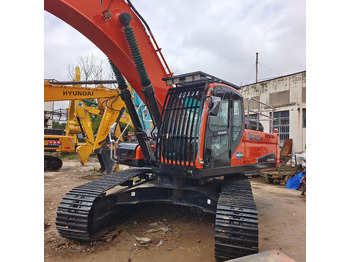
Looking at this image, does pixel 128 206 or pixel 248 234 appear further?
pixel 128 206

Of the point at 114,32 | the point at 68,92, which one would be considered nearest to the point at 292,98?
the point at 68,92

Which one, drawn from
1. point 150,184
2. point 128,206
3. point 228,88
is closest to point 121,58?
point 228,88

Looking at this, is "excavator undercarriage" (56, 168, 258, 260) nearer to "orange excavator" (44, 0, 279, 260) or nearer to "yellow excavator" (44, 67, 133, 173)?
"orange excavator" (44, 0, 279, 260)

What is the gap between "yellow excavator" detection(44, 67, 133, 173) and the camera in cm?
755

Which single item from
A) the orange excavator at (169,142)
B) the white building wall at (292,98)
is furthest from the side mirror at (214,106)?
the white building wall at (292,98)

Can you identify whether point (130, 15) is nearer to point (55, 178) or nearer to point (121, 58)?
point (121, 58)

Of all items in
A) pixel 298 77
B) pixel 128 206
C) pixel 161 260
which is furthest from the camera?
pixel 298 77

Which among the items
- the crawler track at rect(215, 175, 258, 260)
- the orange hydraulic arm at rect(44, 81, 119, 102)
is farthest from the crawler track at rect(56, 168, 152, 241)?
the orange hydraulic arm at rect(44, 81, 119, 102)

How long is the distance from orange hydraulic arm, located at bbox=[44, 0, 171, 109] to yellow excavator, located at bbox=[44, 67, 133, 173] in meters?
2.67

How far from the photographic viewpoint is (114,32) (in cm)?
325

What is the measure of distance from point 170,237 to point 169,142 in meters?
1.51

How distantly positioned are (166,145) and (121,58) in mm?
1373

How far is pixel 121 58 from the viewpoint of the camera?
341 cm

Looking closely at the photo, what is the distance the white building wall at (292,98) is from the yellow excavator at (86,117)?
26.3 ft
